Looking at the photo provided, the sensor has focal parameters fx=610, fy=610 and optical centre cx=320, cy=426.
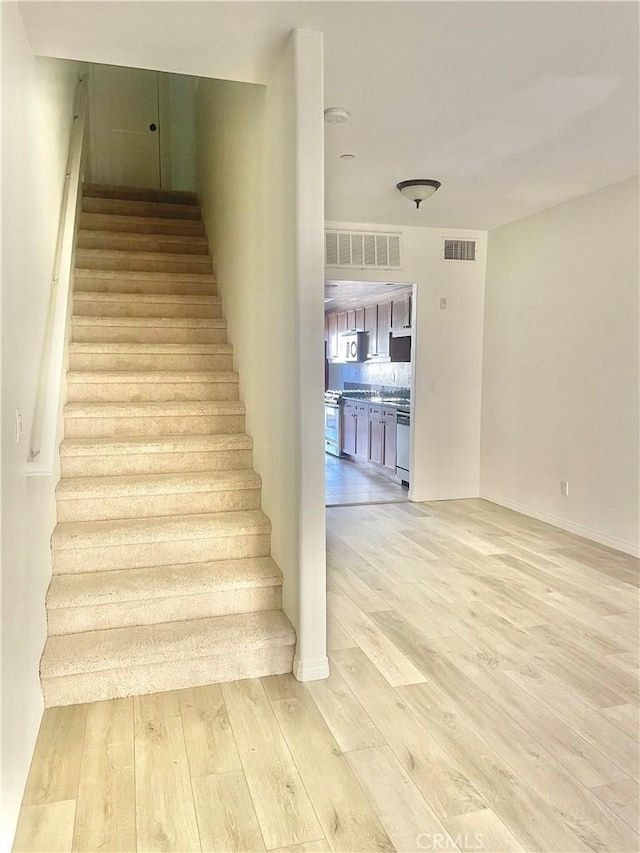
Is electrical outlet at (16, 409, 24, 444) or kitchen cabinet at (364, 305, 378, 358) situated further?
kitchen cabinet at (364, 305, 378, 358)

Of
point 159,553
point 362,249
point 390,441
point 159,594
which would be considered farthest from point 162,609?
point 390,441

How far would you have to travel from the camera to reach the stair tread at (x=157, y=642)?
7.73ft

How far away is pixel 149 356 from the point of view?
3.99m

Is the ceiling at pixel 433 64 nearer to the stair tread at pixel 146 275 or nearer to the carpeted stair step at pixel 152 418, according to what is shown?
the stair tread at pixel 146 275

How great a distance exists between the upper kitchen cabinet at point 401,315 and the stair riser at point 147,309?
3117mm

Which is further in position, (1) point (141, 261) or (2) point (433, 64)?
(1) point (141, 261)

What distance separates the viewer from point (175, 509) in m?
3.12

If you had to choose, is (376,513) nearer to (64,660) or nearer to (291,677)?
(291,677)

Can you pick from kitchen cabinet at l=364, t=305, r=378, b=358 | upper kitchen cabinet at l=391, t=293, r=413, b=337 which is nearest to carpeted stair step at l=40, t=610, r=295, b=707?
upper kitchen cabinet at l=391, t=293, r=413, b=337

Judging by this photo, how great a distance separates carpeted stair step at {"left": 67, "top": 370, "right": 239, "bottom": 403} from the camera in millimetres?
3638

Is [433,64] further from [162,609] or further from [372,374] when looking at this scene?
[372,374]

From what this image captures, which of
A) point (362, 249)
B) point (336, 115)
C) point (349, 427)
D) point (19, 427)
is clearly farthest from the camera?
point (349, 427)

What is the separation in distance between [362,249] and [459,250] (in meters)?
0.98

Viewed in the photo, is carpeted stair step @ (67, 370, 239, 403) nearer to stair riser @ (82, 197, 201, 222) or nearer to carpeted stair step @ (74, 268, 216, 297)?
carpeted stair step @ (74, 268, 216, 297)
